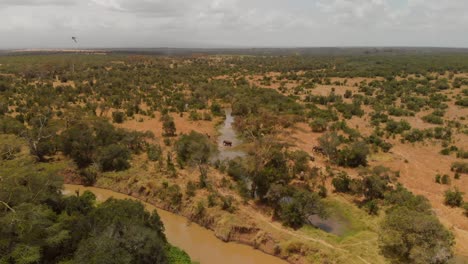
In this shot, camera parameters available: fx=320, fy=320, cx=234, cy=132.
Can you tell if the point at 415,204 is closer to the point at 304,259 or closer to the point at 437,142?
the point at 304,259

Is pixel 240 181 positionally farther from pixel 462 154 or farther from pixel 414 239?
pixel 462 154

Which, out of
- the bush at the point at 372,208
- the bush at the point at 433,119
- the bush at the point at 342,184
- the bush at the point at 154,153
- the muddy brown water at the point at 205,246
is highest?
the bush at the point at 433,119

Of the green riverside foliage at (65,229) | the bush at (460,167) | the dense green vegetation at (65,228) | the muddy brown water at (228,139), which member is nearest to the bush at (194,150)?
the muddy brown water at (228,139)

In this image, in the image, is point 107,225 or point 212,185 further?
point 212,185

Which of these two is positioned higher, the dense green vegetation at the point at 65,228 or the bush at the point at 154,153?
the dense green vegetation at the point at 65,228

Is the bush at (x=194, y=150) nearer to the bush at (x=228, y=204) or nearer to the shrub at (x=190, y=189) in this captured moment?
the shrub at (x=190, y=189)

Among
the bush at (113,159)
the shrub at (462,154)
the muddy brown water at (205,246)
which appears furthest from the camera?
the shrub at (462,154)

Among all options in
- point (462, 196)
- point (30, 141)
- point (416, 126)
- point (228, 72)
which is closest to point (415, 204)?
point (462, 196)
